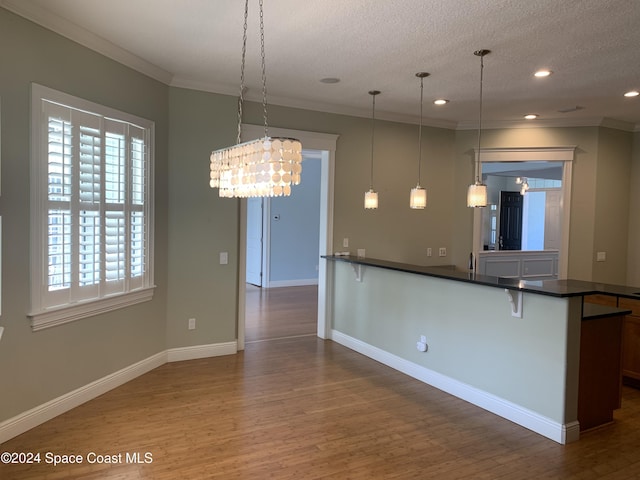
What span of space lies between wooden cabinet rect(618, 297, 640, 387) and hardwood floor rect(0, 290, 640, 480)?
144 millimetres

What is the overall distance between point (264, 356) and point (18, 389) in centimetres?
235

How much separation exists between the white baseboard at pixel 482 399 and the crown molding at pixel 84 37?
3.50 metres

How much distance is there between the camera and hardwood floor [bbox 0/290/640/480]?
2.72 m

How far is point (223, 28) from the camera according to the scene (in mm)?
3305

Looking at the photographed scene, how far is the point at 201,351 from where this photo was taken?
4.84 m

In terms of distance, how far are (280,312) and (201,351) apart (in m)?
2.48

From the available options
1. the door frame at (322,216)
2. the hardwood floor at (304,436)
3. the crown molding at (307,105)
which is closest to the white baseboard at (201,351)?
the door frame at (322,216)

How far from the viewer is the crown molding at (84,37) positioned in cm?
295

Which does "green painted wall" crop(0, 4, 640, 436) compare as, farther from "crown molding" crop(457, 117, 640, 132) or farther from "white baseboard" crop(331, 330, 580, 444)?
"white baseboard" crop(331, 330, 580, 444)

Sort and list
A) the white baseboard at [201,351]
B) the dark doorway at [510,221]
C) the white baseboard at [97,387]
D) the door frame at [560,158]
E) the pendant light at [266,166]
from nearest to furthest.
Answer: the pendant light at [266,166] → the white baseboard at [97,387] → the white baseboard at [201,351] → the door frame at [560,158] → the dark doorway at [510,221]

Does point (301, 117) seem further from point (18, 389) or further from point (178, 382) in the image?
point (18, 389)

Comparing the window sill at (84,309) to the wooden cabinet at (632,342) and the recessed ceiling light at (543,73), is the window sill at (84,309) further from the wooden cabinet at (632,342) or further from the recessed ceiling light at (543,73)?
the wooden cabinet at (632,342)

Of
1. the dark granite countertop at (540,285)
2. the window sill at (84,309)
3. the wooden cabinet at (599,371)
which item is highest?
the dark granite countertop at (540,285)

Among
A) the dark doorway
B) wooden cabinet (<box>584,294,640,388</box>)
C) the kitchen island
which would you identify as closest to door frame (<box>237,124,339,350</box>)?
the kitchen island
